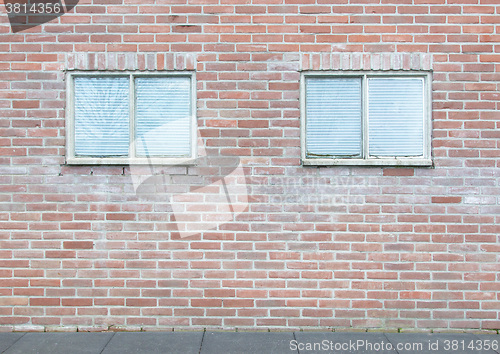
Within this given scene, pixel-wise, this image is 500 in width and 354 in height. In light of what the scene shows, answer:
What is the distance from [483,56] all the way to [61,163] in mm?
4597

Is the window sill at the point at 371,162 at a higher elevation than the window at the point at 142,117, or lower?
lower

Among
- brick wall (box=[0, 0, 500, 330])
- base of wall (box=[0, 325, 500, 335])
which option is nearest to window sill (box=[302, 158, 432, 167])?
brick wall (box=[0, 0, 500, 330])

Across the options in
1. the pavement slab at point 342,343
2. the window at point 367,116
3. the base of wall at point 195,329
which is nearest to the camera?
the pavement slab at point 342,343

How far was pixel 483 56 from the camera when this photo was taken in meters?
4.11

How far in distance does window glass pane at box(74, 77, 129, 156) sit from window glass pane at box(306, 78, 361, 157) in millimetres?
1987

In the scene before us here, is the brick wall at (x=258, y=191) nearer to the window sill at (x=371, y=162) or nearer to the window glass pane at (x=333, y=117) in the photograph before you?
the window sill at (x=371, y=162)

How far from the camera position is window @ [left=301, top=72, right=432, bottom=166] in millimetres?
4168

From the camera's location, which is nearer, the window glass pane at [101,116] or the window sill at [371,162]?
the window sill at [371,162]

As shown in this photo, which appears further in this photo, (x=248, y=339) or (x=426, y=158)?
(x=426, y=158)

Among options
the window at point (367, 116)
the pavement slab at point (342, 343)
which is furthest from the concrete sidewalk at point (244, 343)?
the window at point (367, 116)

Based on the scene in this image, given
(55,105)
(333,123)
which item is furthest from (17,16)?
(333,123)

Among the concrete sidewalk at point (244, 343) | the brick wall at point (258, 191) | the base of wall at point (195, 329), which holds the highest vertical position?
the brick wall at point (258, 191)

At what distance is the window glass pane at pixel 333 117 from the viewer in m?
4.18

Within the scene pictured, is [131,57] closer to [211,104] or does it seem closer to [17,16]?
[211,104]
